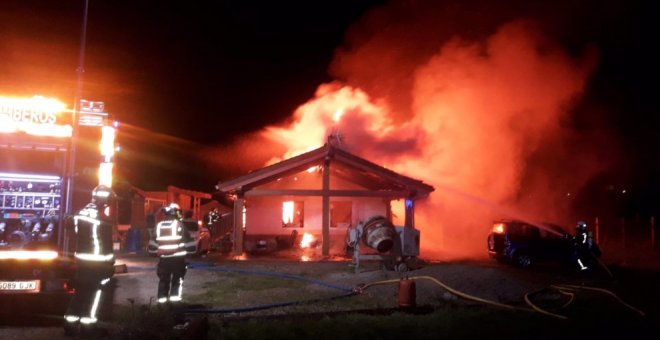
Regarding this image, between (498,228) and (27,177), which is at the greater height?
(27,177)

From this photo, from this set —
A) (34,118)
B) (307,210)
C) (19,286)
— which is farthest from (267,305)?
(307,210)

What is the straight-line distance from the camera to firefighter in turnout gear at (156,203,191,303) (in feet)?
26.2

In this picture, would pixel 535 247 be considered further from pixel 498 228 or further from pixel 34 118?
pixel 34 118

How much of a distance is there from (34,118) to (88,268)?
257 centimetres

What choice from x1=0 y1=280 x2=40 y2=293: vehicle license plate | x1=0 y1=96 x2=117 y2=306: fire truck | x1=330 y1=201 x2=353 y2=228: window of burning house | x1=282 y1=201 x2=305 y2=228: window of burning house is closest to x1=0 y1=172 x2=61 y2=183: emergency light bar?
x1=0 y1=96 x2=117 y2=306: fire truck

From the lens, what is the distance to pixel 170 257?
26.3 feet

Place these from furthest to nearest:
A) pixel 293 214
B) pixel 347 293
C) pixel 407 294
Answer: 1. pixel 293 214
2. pixel 347 293
3. pixel 407 294

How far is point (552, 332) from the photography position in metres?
7.44

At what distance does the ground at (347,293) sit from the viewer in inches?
327

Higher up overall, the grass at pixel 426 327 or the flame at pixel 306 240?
the flame at pixel 306 240

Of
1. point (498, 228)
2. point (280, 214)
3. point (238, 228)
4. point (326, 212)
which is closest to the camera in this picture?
point (498, 228)

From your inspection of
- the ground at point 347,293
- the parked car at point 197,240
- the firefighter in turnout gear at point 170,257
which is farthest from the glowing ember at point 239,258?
the firefighter in turnout gear at point 170,257

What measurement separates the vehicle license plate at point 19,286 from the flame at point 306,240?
1682 cm

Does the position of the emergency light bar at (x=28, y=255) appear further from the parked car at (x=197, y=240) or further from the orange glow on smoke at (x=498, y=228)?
the orange glow on smoke at (x=498, y=228)
